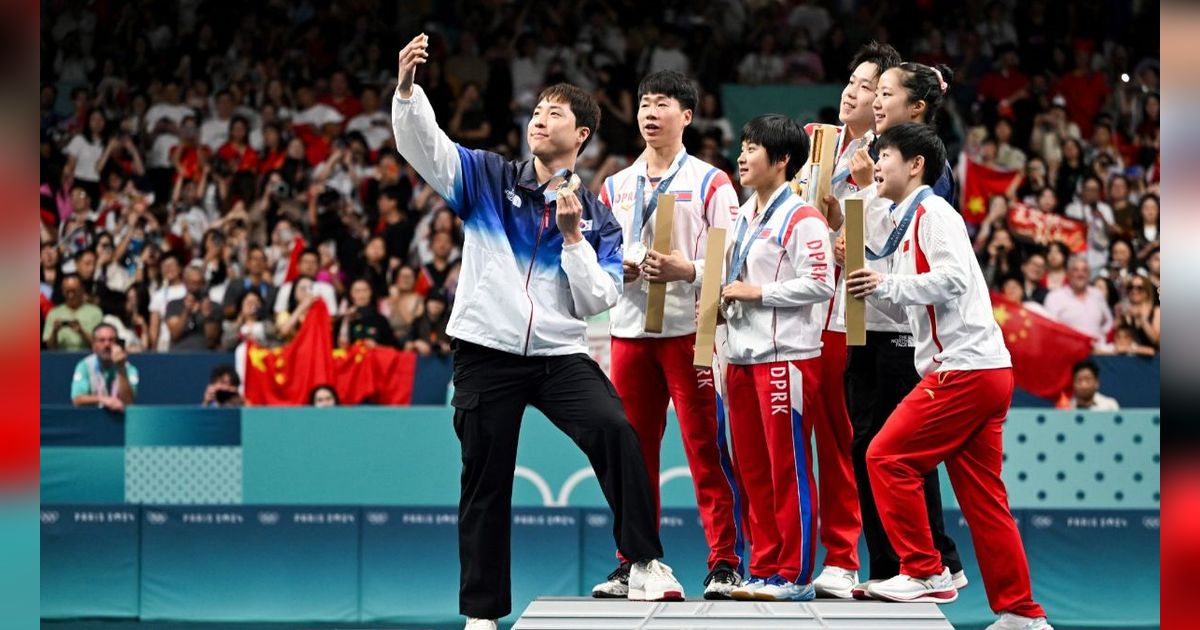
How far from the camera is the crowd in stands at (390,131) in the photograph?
12.9 m

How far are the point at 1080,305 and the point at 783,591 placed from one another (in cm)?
759

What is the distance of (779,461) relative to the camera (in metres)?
5.71

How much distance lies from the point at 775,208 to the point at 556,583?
5857 mm

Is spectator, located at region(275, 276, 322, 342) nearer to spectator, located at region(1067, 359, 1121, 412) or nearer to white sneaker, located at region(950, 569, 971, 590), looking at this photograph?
spectator, located at region(1067, 359, 1121, 412)

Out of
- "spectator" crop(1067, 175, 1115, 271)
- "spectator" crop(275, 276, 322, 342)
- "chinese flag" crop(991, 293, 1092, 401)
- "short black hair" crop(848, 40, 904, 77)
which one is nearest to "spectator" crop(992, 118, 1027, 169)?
"spectator" crop(1067, 175, 1115, 271)

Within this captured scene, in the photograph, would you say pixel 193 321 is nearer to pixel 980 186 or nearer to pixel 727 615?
pixel 980 186

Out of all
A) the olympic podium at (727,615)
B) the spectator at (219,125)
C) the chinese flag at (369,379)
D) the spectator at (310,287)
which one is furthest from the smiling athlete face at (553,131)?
the spectator at (219,125)

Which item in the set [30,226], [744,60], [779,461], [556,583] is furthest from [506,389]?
[744,60]

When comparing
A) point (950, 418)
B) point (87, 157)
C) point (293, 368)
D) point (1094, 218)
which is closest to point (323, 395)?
point (293, 368)

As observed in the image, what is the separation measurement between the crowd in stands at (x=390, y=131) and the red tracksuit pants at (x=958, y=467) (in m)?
6.73

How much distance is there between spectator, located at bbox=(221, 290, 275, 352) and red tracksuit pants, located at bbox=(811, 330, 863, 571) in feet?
24.8

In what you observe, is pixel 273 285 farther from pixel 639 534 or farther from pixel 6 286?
pixel 6 286

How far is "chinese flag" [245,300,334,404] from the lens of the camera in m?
11.4

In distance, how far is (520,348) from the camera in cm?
539
